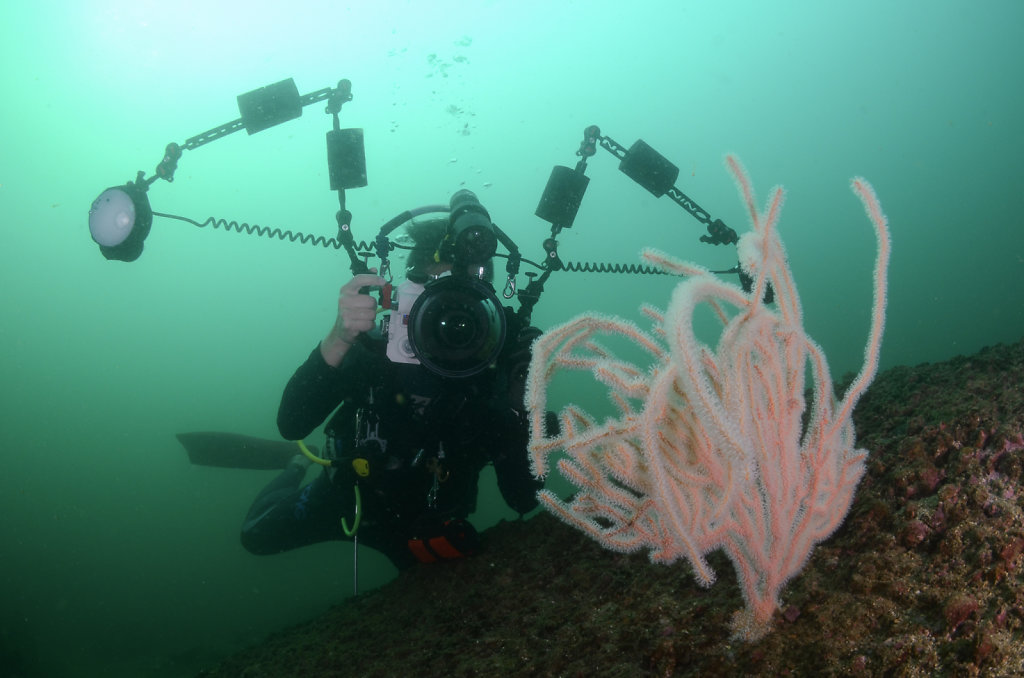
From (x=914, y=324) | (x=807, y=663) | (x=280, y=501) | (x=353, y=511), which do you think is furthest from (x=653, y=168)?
(x=914, y=324)

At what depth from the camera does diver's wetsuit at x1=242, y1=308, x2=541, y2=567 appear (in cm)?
356

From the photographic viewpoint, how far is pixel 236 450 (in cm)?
915

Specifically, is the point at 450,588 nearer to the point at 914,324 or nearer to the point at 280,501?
the point at 280,501

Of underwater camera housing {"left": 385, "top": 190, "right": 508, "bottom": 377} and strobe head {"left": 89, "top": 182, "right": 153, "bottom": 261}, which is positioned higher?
strobe head {"left": 89, "top": 182, "right": 153, "bottom": 261}

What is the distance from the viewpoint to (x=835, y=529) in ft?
5.95

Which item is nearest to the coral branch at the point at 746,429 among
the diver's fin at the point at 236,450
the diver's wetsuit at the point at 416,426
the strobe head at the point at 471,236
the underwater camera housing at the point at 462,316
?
the underwater camera housing at the point at 462,316

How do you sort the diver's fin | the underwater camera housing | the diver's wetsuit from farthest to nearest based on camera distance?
the diver's fin, the diver's wetsuit, the underwater camera housing

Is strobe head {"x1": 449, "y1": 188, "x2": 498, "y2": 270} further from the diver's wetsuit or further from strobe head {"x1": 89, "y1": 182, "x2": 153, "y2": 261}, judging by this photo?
strobe head {"x1": 89, "y1": 182, "x2": 153, "y2": 261}

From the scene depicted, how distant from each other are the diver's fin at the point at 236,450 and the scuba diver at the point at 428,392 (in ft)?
17.5

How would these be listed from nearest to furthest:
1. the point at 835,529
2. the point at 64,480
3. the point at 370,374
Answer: the point at 835,529 → the point at 370,374 → the point at 64,480

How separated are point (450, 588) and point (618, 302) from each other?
6091 centimetres

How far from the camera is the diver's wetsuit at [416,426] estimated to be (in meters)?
3.56

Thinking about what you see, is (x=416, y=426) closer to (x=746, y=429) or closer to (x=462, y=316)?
(x=462, y=316)

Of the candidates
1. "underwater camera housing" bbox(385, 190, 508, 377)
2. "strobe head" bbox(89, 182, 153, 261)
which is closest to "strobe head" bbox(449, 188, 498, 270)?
"underwater camera housing" bbox(385, 190, 508, 377)
